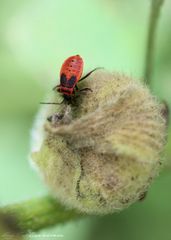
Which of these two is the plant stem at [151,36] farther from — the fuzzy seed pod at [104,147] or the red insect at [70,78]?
the fuzzy seed pod at [104,147]

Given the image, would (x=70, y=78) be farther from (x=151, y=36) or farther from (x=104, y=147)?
(x=151, y=36)

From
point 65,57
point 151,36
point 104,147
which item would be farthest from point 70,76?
point 65,57

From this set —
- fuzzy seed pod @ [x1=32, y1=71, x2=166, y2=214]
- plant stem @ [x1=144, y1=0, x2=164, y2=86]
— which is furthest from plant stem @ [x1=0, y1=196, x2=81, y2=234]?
plant stem @ [x1=144, y1=0, x2=164, y2=86]

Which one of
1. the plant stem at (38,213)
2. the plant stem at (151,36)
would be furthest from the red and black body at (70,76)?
the plant stem at (151,36)

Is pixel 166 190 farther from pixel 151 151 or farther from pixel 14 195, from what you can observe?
pixel 151 151

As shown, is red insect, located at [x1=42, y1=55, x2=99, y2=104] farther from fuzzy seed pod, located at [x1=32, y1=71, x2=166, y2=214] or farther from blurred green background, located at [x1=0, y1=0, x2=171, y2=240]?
blurred green background, located at [x1=0, y1=0, x2=171, y2=240]

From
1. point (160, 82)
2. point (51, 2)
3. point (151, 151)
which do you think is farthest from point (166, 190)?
point (151, 151)
